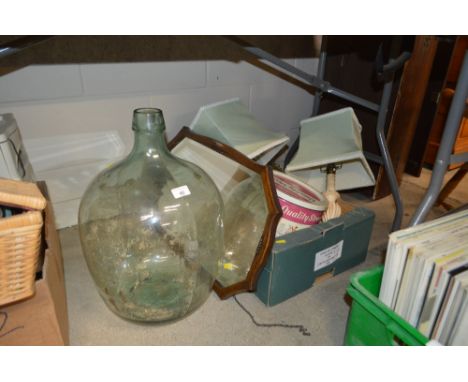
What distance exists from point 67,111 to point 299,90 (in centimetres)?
112

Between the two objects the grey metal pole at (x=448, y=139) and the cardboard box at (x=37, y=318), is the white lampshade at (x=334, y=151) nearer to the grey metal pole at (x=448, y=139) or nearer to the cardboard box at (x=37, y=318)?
the grey metal pole at (x=448, y=139)

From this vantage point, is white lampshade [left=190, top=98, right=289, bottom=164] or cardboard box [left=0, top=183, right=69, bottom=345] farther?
white lampshade [left=190, top=98, right=289, bottom=164]

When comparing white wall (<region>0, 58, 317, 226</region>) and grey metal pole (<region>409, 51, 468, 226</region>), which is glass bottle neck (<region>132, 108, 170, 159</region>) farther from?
grey metal pole (<region>409, 51, 468, 226</region>)

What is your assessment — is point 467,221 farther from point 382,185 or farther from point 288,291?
point 382,185

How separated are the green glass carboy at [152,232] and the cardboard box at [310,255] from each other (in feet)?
0.57

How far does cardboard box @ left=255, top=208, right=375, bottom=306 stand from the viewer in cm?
94

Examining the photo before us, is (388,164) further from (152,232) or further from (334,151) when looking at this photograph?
(152,232)

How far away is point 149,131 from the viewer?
87 centimetres

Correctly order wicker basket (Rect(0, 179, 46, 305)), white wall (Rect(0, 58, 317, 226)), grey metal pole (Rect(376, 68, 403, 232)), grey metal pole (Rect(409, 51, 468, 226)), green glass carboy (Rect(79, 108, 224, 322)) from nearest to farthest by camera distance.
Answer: wicker basket (Rect(0, 179, 46, 305)) → grey metal pole (Rect(409, 51, 468, 226)) → green glass carboy (Rect(79, 108, 224, 322)) → white wall (Rect(0, 58, 317, 226)) → grey metal pole (Rect(376, 68, 403, 232))

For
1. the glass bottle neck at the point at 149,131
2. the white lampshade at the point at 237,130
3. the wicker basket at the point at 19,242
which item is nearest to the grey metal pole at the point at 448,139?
the white lampshade at the point at 237,130

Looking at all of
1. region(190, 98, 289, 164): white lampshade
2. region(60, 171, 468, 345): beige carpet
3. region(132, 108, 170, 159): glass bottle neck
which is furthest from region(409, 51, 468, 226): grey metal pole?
region(132, 108, 170, 159): glass bottle neck

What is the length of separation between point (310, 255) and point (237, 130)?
0.53 m

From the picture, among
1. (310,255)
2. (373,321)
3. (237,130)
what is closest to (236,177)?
(237,130)

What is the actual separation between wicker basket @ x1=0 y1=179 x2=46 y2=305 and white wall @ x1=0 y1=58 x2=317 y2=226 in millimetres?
596
